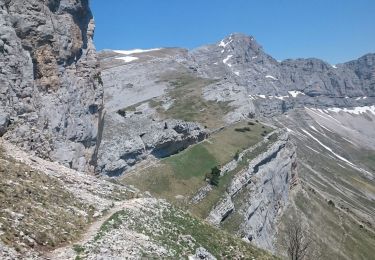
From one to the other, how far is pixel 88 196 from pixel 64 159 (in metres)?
13.3

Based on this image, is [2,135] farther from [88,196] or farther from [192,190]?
[192,190]

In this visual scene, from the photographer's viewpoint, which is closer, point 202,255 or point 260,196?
point 202,255

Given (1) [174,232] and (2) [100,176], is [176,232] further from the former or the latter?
(2) [100,176]

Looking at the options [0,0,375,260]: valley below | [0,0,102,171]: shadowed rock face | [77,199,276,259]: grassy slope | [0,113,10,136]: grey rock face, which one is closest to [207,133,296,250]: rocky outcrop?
[0,0,375,260]: valley below

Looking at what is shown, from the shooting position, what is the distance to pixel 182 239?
33094 mm

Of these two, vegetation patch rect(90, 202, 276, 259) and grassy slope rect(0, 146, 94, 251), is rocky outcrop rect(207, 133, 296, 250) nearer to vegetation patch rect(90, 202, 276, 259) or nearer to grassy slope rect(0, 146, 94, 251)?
vegetation patch rect(90, 202, 276, 259)

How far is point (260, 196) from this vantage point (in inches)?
4525

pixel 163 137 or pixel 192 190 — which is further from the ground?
pixel 163 137

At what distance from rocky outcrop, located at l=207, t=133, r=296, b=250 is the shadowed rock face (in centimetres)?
3867

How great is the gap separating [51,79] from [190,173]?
54.6 m

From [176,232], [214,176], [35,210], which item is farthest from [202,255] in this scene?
[214,176]

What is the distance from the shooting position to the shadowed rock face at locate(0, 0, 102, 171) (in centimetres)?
3928

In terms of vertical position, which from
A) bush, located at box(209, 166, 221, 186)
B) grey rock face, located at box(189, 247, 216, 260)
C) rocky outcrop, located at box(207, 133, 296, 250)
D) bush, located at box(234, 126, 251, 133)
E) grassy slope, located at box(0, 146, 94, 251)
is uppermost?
bush, located at box(234, 126, 251, 133)

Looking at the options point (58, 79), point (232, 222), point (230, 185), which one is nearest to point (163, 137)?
point (230, 185)
